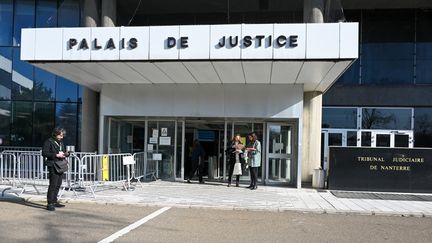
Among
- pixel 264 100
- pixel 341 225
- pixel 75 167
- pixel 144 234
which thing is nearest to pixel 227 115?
pixel 264 100

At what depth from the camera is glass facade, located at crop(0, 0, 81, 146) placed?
22703 millimetres

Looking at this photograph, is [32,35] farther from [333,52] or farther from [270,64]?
[333,52]

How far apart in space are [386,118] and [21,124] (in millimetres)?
16816

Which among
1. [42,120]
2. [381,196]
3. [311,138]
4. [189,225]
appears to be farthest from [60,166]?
[42,120]

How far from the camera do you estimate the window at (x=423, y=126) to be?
2086cm

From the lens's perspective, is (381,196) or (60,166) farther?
(381,196)

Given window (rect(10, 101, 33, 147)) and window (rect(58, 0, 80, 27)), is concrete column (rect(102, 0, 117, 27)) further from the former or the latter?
window (rect(10, 101, 33, 147))

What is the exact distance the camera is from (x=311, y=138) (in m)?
16.9

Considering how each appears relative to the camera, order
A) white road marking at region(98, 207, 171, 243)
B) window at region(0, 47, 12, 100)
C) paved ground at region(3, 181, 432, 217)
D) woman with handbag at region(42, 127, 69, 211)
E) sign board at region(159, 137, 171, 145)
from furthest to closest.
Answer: window at region(0, 47, 12, 100) → sign board at region(159, 137, 171, 145) → paved ground at region(3, 181, 432, 217) → woman with handbag at region(42, 127, 69, 211) → white road marking at region(98, 207, 171, 243)

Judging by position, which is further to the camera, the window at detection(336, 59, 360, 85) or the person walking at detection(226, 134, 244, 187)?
the window at detection(336, 59, 360, 85)

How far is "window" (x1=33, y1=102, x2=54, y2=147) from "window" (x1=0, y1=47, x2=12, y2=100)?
1.50 metres

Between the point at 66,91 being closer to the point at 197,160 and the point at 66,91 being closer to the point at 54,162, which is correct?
the point at 197,160

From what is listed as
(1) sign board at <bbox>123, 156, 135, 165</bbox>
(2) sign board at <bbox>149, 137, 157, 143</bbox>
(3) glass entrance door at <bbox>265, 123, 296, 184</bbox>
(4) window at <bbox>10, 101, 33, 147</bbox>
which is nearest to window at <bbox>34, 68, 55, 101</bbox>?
(4) window at <bbox>10, 101, 33, 147</bbox>

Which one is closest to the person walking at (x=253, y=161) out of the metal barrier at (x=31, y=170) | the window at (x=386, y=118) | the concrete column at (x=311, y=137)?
the concrete column at (x=311, y=137)
